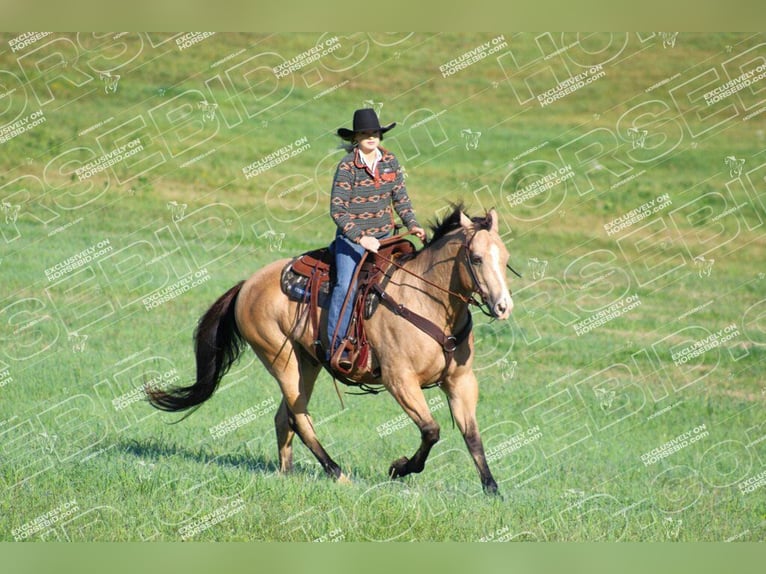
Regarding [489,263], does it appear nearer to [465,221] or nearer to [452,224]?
[465,221]

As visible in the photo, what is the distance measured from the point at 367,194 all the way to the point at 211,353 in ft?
8.18

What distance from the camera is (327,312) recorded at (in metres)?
9.55

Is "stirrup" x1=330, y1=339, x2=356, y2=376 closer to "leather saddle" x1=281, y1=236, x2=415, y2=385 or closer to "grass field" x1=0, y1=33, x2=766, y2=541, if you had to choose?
"leather saddle" x1=281, y1=236, x2=415, y2=385

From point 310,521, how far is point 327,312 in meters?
2.01

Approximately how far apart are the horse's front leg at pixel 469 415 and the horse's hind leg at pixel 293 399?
130 cm

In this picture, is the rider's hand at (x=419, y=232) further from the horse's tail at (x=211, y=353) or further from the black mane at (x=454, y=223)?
the horse's tail at (x=211, y=353)

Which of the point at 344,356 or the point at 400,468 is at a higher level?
the point at 344,356

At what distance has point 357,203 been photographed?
30.5 ft

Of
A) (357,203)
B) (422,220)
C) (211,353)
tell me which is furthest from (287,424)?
(422,220)

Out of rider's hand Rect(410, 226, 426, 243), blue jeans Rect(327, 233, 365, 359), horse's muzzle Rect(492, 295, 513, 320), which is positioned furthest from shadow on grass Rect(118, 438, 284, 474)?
horse's muzzle Rect(492, 295, 513, 320)

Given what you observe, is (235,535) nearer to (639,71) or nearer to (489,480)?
(489,480)

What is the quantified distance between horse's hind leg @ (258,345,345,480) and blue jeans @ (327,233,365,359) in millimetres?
810

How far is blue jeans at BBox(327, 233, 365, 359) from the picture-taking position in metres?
9.23

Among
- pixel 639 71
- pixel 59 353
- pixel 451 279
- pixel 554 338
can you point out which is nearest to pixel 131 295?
pixel 59 353
